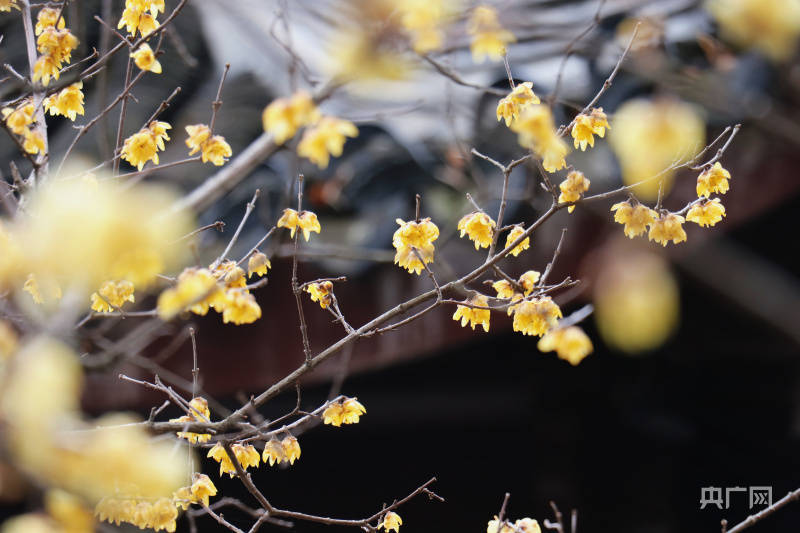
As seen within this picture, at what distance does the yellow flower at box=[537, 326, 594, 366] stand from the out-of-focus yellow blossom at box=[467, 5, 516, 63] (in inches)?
20.3

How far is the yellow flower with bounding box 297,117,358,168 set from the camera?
1.17 m

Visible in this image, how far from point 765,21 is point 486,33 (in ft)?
2.13

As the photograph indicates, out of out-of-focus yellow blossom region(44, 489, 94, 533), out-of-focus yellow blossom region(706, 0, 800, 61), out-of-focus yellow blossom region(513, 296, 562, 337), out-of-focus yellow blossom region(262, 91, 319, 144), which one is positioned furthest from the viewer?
out-of-focus yellow blossom region(513, 296, 562, 337)

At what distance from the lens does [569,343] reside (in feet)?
4.54

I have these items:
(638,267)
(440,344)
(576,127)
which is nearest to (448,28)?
(576,127)

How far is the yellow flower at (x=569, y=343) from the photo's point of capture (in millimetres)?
1368

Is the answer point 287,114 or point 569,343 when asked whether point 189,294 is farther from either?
point 569,343

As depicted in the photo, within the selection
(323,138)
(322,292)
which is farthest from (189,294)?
(322,292)

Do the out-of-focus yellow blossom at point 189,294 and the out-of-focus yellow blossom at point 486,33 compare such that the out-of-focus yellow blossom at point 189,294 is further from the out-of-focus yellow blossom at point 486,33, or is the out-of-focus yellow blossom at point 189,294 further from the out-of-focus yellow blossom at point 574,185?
the out-of-focus yellow blossom at point 574,185

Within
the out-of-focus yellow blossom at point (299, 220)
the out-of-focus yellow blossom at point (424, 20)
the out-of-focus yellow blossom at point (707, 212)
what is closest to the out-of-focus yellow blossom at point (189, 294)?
the out-of-focus yellow blossom at point (299, 220)

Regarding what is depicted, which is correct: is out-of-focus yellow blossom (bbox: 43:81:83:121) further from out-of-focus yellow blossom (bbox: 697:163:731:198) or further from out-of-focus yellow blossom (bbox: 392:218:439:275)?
out-of-focus yellow blossom (bbox: 697:163:731:198)

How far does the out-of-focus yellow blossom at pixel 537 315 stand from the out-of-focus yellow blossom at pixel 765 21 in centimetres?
88

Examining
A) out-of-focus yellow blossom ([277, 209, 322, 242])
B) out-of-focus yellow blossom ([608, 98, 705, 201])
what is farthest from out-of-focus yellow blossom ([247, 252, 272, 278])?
out-of-focus yellow blossom ([608, 98, 705, 201])

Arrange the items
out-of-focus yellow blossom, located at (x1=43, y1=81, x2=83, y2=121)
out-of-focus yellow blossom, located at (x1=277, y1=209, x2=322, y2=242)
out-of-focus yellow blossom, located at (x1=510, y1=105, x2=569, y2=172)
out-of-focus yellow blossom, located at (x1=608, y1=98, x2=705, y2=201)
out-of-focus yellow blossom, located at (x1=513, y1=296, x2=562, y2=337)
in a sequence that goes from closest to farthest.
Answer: out-of-focus yellow blossom, located at (x1=608, y1=98, x2=705, y2=201) → out-of-focus yellow blossom, located at (x1=510, y1=105, x2=569, y2=172) → out-of-focus yellow blossom, located at (x1=513, y1=296, x2=562, y2=337) → out-of-focus yellow blossom, located at (x1=277, y1=209, x2=322, y2=242) → out-of-focus yellow blossom, located at (x1=43, y1=81, x2=83, y2=121)
